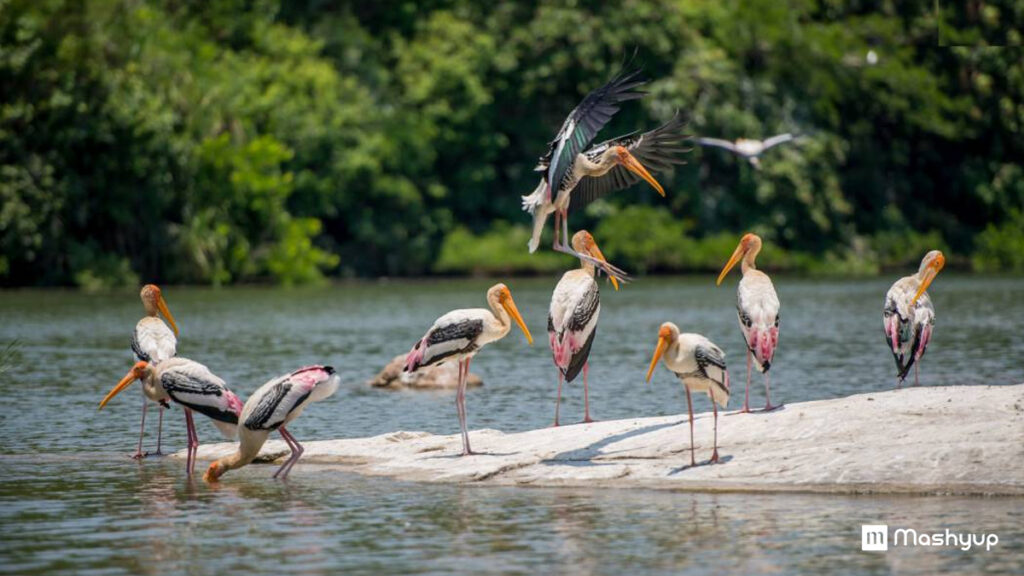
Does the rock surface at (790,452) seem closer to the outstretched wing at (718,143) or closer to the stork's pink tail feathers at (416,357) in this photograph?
the stork's pink tail feathers at (416,357)

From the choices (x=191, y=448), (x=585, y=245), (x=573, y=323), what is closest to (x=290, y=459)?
(x=191, y=448)

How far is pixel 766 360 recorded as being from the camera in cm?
1627

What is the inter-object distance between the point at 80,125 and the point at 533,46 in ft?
63.8

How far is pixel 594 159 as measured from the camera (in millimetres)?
17938

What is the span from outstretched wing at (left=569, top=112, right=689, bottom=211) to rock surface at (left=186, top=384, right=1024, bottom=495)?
8.95ft

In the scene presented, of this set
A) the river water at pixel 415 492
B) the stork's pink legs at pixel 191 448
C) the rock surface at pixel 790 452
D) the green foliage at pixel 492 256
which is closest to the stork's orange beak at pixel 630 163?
the rock surface at pixel 790 452

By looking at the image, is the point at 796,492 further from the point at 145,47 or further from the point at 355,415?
the point at 145,47

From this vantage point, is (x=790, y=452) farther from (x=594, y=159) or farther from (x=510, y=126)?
(x=510, y=126)

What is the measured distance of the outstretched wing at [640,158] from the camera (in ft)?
60.8

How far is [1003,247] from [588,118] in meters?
53.1

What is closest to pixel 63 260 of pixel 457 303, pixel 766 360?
pixel 457 303

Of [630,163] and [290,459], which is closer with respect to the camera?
[290,459]

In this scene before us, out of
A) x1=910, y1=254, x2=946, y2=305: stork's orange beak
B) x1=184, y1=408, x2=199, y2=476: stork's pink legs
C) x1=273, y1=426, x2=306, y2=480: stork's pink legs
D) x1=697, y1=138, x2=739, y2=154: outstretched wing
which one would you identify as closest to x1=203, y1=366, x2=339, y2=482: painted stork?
x1=273, y1=426, x2=306, y2=480: stork's pink legs

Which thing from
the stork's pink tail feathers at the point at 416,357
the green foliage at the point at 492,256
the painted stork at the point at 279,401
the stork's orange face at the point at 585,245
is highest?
the green foliage at the point at 492,256
